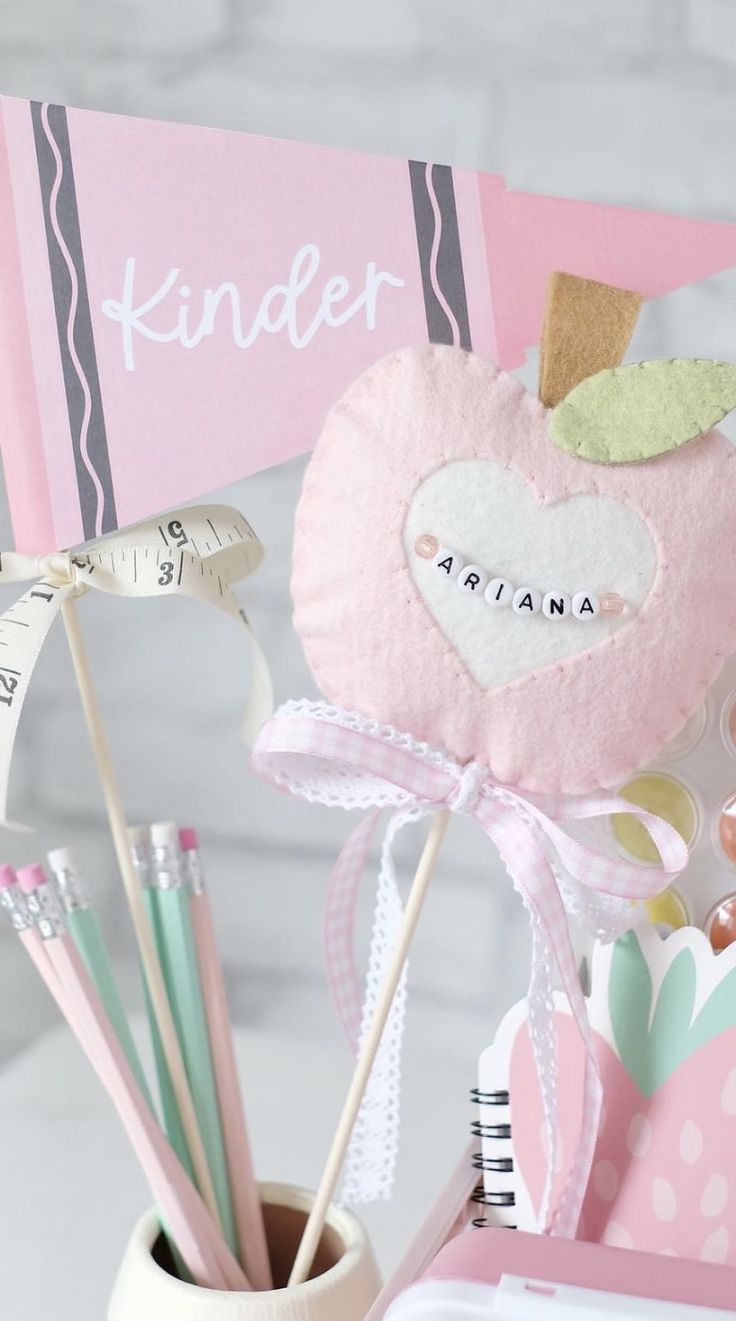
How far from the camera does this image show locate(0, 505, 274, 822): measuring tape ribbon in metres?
0.50

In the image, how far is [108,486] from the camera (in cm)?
52

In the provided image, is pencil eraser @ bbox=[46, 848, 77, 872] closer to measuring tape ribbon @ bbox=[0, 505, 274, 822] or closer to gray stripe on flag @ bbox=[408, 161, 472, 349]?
measuring tape ribbon @ bbox=[0, 505, 274, 822]

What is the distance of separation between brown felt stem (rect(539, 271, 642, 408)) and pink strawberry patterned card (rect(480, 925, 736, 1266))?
20 cm

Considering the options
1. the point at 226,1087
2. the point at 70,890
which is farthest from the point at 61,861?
the point at 226,1087

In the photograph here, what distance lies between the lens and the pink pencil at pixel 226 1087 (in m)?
0.55

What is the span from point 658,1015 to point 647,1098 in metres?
0.03

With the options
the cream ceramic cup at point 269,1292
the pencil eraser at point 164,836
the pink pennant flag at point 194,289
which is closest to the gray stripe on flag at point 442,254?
the pink pennant flag at point 194,289

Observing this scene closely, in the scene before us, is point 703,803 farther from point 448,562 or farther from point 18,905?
point 18,905

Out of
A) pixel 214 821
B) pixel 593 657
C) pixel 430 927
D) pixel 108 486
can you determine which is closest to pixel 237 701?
pixel 214 821

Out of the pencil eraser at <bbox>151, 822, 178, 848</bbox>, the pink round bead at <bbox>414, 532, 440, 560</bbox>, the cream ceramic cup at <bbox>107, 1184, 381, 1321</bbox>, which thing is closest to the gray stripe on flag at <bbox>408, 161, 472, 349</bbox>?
the pink round bead at <bbox>414, 532, 440, 560</bbox>

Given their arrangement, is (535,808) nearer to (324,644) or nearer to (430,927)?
(324,644)

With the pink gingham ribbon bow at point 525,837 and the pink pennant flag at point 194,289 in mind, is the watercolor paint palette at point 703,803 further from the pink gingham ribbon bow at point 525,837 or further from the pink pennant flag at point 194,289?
the pink pennant flag at point 194,289

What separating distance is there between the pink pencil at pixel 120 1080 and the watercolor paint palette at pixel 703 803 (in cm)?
21

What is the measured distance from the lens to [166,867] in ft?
1.76
